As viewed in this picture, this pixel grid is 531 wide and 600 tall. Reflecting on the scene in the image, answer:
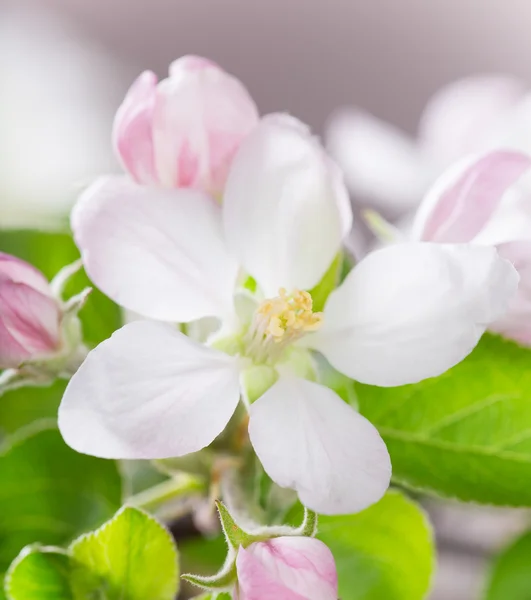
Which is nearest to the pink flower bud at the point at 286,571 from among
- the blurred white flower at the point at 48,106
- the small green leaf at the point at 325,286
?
the small green leaf at the point at 325,286

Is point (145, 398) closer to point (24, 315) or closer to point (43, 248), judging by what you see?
point (24, 315)

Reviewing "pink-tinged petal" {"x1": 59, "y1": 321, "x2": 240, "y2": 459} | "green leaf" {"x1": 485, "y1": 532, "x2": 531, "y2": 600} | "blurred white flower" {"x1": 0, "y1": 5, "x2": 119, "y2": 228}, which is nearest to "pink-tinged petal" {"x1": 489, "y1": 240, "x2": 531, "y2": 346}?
"pink-tinged petal" {"x1": 59, "y1": 321, "x2": 240, "y2": 459}

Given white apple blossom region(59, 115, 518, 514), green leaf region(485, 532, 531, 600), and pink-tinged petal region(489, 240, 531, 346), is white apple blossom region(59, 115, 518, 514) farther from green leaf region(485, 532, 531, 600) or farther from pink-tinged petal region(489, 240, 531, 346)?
green leaf region(485, 532, 531, 600)

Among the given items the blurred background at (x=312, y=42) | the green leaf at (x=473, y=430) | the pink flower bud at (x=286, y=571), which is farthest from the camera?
the blurred background at (x=312, y=42)

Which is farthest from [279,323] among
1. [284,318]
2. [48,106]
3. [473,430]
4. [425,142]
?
[48,106]

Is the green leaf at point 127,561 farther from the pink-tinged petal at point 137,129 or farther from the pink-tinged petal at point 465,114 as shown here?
the pink-tinged petal at point 465,114
